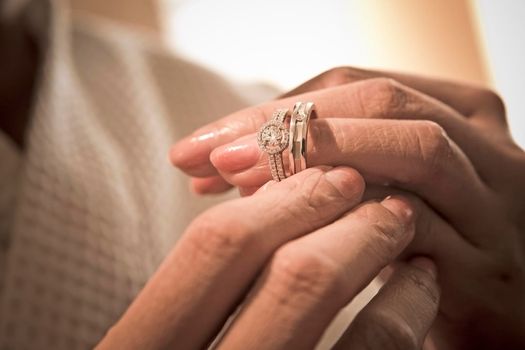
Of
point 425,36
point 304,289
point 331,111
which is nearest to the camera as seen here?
point 304,289

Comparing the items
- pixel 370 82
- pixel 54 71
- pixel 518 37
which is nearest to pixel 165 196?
pixel 54 71

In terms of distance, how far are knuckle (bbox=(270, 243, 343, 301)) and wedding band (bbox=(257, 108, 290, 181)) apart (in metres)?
0.08

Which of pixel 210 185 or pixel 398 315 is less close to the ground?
pixel 210 185

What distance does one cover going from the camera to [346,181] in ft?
0.98

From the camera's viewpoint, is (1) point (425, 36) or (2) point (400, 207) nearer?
(2) point (400, 207)

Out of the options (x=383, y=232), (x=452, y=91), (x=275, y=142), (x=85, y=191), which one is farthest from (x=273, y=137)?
(x=85, y=191)

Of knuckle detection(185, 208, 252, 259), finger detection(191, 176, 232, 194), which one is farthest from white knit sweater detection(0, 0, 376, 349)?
knuckle detection(185, 208, 252, 259)

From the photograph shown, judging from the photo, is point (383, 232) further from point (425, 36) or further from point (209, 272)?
point (425, 36)

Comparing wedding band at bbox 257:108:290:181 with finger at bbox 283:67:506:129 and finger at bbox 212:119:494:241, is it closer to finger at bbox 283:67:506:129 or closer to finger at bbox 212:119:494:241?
finger at bbox 212:119:494:241

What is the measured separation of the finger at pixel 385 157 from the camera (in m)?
0.31

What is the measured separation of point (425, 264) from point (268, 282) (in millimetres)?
174

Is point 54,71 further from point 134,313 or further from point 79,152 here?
point 134,313

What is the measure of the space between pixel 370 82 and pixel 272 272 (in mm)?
201

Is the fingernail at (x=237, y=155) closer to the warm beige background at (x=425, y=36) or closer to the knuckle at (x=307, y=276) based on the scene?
the knuckle at (x=307, y=276)
